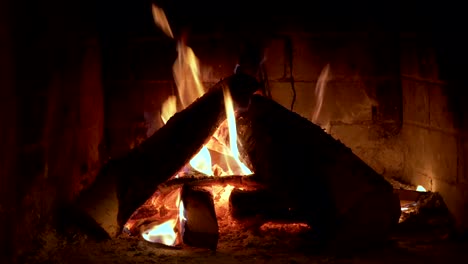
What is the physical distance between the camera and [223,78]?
5.00 metres

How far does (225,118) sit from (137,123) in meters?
0.96

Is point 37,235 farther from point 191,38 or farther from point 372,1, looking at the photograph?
point 372,1

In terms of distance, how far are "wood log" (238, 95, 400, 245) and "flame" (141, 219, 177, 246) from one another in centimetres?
64

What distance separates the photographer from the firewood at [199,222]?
403 cm

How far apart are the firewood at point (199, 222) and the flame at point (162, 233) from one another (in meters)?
0.12

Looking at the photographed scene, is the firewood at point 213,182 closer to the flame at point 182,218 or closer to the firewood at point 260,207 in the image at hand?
the firewood at point 260,207

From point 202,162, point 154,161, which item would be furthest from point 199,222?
point 202,162

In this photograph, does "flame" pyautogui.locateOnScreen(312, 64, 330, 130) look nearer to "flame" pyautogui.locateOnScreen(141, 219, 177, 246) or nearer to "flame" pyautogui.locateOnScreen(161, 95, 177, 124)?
"flame" pyautogui.locateOnScreen(161, 95, 177, 124)

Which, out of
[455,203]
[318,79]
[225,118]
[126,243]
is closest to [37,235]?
[126,243]

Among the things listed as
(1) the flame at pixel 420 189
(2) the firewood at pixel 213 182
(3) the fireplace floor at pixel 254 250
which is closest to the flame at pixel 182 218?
(3) the fireplace floor at pixel 254 250

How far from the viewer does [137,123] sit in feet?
17.3

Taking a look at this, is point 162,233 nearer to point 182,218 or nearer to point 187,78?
point 182,218

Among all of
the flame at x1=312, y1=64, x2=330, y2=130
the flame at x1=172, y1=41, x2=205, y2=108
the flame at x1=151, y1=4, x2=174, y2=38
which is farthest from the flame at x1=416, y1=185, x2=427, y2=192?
the flame at x1=151, y1=4, x2=174, y2=38

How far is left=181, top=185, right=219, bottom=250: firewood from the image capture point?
13.2 feet
